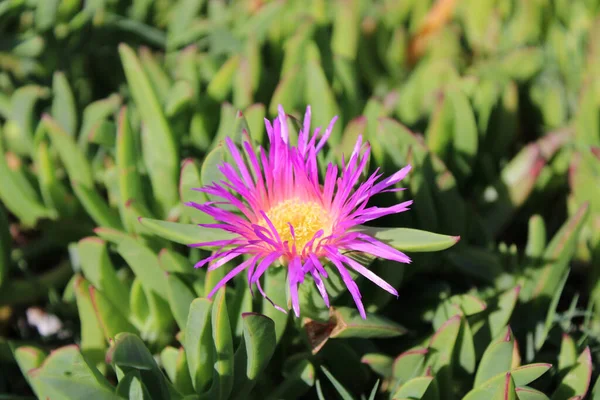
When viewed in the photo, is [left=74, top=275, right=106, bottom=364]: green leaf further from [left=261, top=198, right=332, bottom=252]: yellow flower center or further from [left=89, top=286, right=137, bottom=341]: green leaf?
[left=261, top=198, right=332, bottom=252]: yellow flower center

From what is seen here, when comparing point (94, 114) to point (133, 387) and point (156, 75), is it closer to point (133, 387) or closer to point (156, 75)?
point (156, 75)

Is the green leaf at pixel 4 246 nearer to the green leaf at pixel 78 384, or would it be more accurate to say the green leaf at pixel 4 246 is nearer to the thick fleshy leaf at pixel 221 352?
the green leaf at pixel 78 384

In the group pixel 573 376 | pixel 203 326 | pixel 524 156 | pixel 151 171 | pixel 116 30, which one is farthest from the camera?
pixel 116 30

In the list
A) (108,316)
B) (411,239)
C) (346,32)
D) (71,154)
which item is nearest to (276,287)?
(411,239)

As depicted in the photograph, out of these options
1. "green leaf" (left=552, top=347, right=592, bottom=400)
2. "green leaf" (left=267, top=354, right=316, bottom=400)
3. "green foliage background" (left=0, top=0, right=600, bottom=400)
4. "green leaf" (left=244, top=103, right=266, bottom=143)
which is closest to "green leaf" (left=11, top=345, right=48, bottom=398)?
"green foliage background" (left=0, top=0, right=600, bottom=400)

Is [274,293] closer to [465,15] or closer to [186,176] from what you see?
[186,176]

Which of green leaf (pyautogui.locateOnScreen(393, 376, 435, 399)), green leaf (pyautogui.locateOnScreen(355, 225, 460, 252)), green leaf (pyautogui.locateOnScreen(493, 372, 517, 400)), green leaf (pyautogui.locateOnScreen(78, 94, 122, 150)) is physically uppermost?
green leaf (pyautogui.locateOnScreen(78, 94, 122, 150))

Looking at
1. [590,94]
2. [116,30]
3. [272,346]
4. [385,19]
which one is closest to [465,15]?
[385,19]
